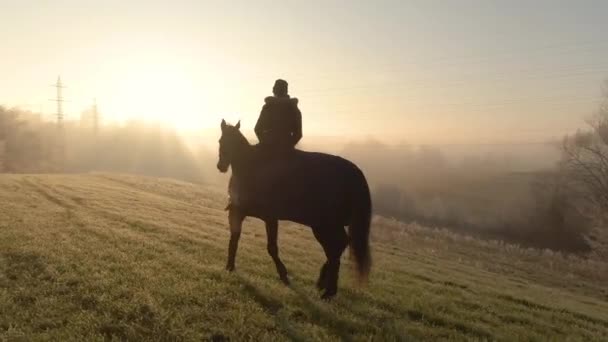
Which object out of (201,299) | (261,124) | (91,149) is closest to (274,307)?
(201,299)

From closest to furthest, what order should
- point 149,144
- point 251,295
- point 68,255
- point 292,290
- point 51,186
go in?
point 251,295 < point 292,290 < point 68,255 < point 51,186 < point 149,144

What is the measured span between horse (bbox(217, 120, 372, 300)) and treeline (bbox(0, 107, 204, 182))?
2872 inches

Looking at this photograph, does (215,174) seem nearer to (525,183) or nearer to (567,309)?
(525,183)

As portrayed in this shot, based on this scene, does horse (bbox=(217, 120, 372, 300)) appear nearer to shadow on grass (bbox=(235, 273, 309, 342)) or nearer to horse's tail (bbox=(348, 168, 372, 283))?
horse's tail (bbox=(348, 168, 372, 283))

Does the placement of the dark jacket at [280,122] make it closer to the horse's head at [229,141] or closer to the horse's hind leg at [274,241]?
the horse's head at [229,141]

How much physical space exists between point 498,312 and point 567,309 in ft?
15.8

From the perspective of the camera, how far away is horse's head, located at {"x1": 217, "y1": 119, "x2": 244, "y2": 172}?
10055 millimetres

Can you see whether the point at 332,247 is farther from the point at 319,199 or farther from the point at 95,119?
the point at 95,119

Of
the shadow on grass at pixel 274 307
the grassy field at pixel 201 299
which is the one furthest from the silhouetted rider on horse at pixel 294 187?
the grassy field at pixel 201 299

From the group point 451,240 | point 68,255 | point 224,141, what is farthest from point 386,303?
point 451,240

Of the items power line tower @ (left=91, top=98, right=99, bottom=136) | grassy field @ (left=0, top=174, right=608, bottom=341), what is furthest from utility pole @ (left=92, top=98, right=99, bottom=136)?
grassy field @ (left=0, top=174, right=608, bottom=341)

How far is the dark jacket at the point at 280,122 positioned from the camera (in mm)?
9562

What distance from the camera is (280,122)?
954 centimetres

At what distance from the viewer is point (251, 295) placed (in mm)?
8727
